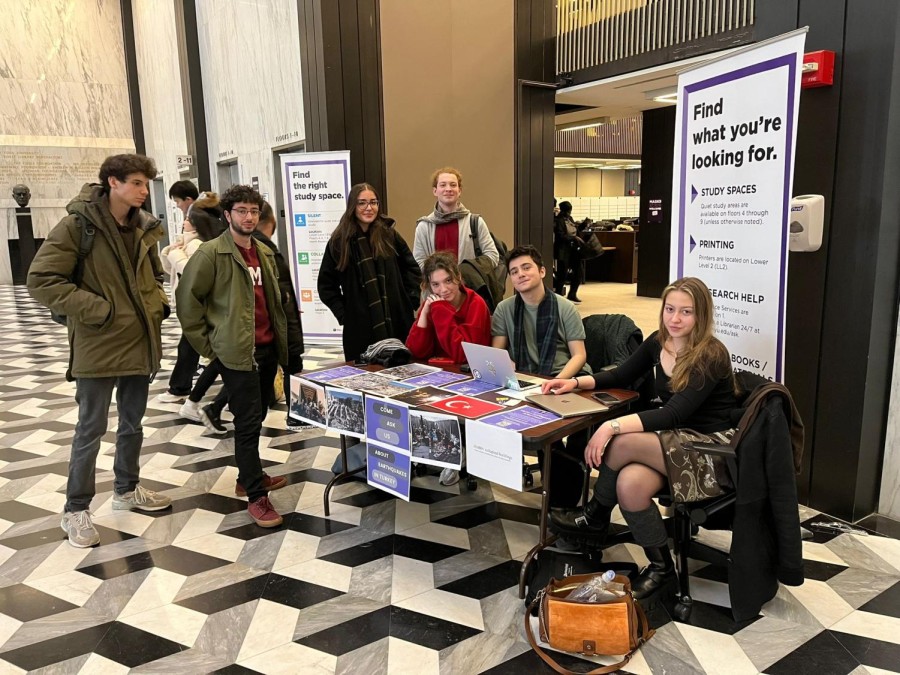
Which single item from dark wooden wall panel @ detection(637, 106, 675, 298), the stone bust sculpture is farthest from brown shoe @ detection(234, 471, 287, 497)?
the stone bust sculpture

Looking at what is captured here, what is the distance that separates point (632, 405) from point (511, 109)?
17.9ft

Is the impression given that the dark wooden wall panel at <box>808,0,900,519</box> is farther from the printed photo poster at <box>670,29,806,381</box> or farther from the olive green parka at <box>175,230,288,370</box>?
the olive green parka at <box>175,230,288,370</box>

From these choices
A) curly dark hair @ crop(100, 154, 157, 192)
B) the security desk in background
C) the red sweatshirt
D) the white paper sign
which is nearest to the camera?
the white paper sign

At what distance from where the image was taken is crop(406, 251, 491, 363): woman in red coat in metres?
3.22

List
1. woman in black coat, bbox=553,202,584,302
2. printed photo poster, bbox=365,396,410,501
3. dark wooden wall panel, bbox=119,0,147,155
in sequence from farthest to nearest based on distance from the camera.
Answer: dark wooden wall panel, bbox=119,0,147,155 < woman in black coat, bbox=553,202,584,302 < printed photo poster, bbox=365,396,410,501

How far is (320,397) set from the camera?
2.98 metres

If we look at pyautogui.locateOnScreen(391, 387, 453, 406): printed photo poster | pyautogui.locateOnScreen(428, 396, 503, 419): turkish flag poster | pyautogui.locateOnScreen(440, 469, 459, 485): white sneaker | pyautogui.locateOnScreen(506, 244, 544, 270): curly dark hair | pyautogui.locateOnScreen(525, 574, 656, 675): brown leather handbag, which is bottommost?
pyautogui.locateOnScreen(440, 469, 459, 485): white sneaker

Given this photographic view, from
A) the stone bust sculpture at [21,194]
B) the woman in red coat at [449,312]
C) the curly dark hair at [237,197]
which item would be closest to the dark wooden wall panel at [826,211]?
the woman in red coat at [449,312]

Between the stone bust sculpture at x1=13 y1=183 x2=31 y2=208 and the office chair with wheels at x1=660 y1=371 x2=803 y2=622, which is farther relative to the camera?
the stone bust sculpture at x1=13 y1=183 x2=31 y2=208

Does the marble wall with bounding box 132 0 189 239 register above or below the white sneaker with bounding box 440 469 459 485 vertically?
above

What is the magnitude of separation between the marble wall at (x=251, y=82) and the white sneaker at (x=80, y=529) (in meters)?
5.31

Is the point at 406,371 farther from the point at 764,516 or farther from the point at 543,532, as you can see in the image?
the point at 764,516

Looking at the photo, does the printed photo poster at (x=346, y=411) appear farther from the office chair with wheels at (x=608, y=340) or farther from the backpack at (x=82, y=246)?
the backpack at (x=82, y=246)

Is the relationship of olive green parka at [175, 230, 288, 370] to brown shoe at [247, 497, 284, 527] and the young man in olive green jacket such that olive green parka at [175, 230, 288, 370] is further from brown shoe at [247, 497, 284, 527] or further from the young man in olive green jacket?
Result: brown shoe at [247, 497, 284, 527]
